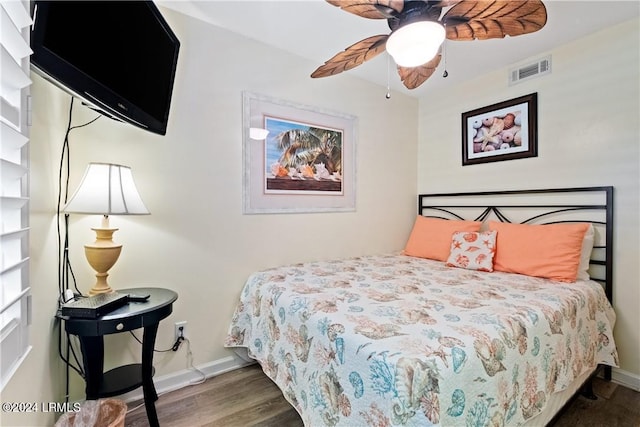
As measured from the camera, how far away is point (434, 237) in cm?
278

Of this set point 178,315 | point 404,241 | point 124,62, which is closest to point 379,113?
point 404,241

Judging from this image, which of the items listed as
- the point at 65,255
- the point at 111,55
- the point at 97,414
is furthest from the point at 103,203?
the point at 97,414

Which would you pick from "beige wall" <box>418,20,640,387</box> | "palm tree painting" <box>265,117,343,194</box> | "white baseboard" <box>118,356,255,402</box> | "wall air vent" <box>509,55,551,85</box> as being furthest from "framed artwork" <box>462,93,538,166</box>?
"white baseboard" <box>118,356,255,402</box>

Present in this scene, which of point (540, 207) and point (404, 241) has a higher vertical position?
point (540, 207)

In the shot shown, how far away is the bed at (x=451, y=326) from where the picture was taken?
3.32ft

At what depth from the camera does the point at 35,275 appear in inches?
46.4

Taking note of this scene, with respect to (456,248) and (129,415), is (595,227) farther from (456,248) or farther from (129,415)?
(129,415)

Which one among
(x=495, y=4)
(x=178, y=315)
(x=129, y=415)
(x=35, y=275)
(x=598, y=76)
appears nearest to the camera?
(x=35, y=275)

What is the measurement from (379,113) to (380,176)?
0.64 meters

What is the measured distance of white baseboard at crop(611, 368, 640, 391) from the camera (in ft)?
6.47

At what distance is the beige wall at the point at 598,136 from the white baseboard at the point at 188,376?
8.70ft

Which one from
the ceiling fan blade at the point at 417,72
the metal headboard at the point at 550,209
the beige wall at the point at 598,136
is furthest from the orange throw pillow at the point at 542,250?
the ceiling fan blade at the point at 417,72

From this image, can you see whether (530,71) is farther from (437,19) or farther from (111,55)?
(111,55)

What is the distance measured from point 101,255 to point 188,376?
1.03m
